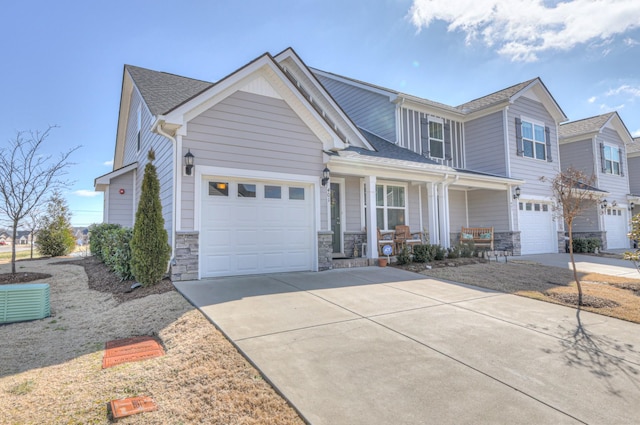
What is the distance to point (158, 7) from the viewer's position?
27.6 feet

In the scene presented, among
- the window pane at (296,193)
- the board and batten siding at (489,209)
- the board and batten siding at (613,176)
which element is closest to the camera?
the window pane at (296,193)

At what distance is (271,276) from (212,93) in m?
4.02

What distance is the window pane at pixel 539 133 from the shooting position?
14.2 metres

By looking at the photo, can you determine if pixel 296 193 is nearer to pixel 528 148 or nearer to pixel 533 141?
pixel 528 148

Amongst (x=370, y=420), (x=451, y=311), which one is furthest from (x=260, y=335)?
(x=451, y=311)

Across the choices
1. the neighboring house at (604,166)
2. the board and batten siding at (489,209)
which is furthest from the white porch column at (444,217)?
the neighboring house at (604,166)

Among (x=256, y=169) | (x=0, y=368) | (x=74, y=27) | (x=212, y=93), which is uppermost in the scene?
(x=74, y=27)

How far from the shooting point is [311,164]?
8094 mm

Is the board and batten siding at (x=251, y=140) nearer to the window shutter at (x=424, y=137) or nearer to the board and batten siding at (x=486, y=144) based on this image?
the window shutter at (x=424, y=137)

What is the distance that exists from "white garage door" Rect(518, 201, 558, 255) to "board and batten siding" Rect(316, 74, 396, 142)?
6.28 meters

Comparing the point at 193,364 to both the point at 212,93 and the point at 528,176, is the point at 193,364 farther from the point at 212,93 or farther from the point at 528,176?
the point at 528,176

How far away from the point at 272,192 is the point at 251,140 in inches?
49.4

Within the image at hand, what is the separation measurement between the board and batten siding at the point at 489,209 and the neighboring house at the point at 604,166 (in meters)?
6.40

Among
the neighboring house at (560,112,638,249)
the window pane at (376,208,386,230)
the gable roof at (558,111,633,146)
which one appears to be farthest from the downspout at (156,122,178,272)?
the gable roof at (558,111,633,146)
